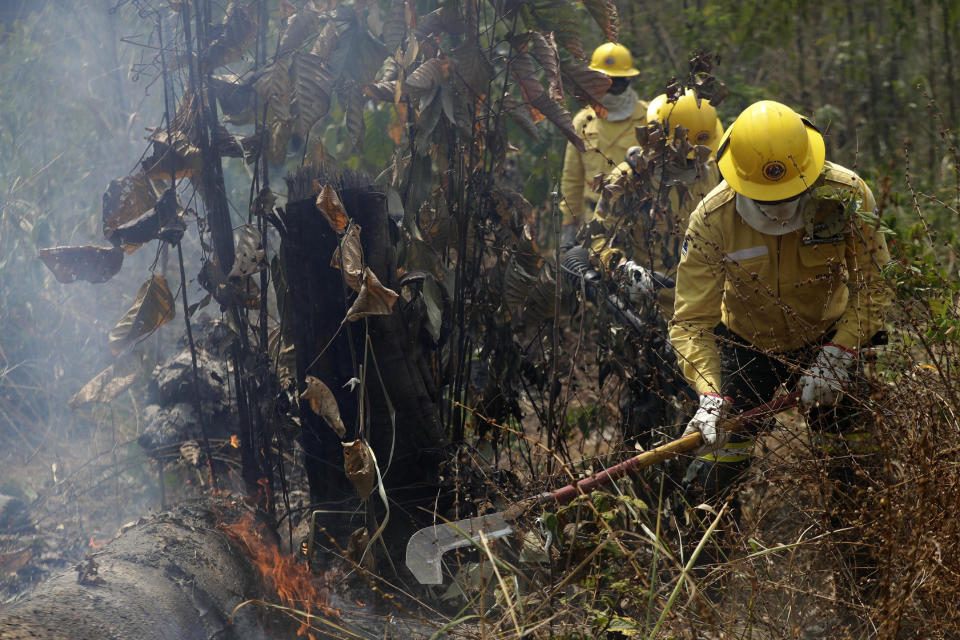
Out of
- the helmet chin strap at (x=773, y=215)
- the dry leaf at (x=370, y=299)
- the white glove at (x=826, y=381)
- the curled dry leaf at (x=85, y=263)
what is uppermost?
the curled dry leaf at (x=85, y=263)

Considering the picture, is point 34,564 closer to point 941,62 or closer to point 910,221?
point 910,221

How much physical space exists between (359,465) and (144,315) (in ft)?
3.38

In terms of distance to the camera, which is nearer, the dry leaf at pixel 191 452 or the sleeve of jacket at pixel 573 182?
the dry leaf at pixel 191 452

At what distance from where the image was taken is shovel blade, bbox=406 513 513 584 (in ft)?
8.78

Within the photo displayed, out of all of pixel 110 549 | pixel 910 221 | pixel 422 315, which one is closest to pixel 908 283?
pixel 422 315

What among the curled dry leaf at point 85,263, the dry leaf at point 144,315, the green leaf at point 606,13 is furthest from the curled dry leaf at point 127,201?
the green leaf at point 606,13

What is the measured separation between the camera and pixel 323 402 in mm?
2689

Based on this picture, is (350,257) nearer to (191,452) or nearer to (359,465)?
(359,465)

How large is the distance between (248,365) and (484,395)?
3.08 feet

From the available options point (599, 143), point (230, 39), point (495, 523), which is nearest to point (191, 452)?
point (495, 523)

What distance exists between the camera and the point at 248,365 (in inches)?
127

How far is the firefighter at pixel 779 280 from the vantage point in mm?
2768

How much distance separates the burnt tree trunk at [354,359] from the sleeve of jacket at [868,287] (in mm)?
1491

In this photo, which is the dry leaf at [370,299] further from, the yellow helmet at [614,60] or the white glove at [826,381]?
the yellow helmet at [614,60]
